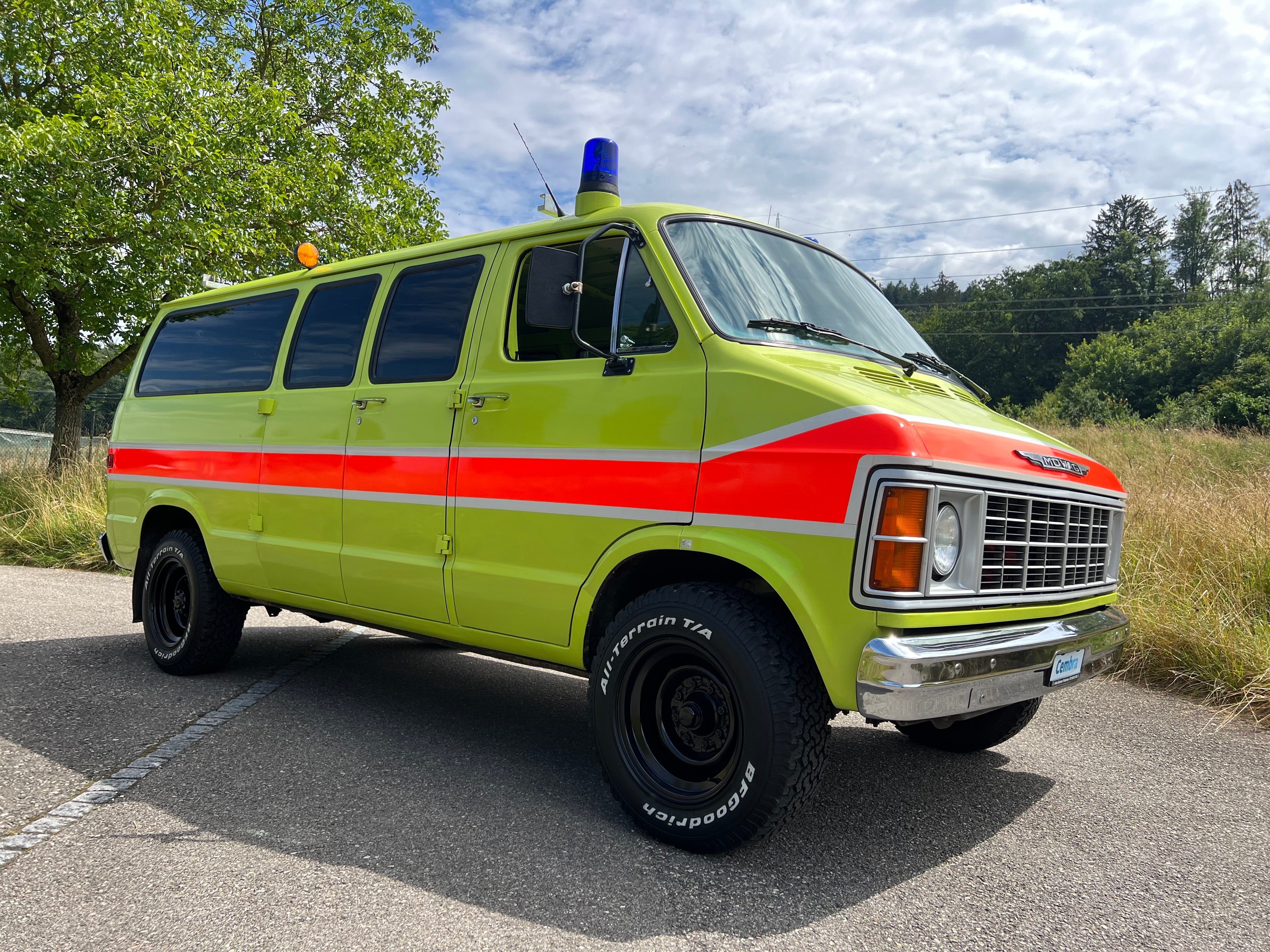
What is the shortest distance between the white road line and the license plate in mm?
3505

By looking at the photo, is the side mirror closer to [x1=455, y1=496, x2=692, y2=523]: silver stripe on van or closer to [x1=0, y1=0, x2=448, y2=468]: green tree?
[x1=455, y1=496, x2=692, y2=523]: silver stripe on van

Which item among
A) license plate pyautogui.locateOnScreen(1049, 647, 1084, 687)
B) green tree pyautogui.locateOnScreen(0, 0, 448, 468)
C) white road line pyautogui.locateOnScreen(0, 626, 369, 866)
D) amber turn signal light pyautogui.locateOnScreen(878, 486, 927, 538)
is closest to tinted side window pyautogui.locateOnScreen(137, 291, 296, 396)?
white road line pyautogui.locateOnScreen(0, 626, 369, 866)

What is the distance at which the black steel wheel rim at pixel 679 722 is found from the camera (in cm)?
309

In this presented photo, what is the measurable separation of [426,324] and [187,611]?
8.89ft

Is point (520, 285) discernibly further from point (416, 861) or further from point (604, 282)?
point (416, 861)

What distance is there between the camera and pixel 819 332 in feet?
11.5

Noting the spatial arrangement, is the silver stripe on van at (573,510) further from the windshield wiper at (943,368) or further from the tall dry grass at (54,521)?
the tall dry grass at (54,521)

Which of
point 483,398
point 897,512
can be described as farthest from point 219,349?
point 897,512

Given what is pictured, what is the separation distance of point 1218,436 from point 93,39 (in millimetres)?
17658

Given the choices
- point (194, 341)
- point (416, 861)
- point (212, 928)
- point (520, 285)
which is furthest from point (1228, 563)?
point (194, 341)

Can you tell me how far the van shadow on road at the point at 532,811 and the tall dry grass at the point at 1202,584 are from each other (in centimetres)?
202

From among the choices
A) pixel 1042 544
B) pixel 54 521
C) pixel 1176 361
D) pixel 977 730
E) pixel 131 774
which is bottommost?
pixel 54 521

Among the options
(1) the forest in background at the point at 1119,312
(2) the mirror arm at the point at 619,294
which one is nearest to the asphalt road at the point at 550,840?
(2) the mirror arm at the point at 619,294

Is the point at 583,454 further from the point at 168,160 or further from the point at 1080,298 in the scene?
the point at 1080,298
